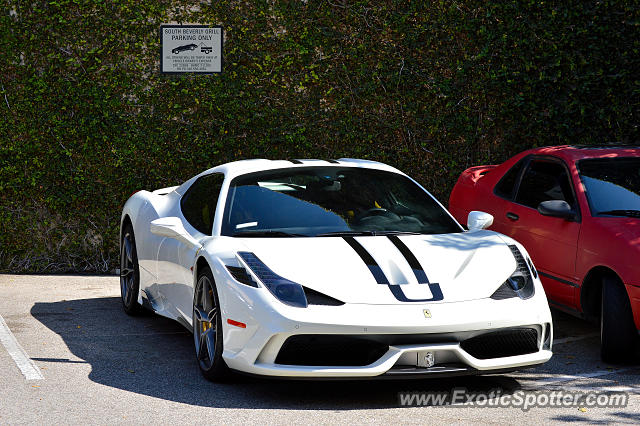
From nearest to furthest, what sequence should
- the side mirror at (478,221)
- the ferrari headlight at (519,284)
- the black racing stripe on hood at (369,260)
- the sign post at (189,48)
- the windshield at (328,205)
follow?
the black racing stripe on hood at (369,260), the ferrari headlight at (519,284), the windshield at (328,205), the side mirror at (478,221), the sign post at (189,48)

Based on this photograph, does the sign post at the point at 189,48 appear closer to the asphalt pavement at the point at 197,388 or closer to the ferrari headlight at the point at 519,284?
the asphalt pavement at the point at 197,388

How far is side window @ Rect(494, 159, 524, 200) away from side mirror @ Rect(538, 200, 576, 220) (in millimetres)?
1044

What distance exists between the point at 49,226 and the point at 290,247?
550 cm

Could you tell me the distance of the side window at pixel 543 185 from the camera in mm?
7773

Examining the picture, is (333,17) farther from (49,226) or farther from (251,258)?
(251,258)

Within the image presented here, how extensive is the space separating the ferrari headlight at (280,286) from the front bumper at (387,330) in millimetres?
65

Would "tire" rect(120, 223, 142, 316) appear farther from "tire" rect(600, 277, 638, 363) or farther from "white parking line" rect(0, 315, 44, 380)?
"tire" rect(600, 277, 638, 363)

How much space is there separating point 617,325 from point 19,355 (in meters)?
4.11

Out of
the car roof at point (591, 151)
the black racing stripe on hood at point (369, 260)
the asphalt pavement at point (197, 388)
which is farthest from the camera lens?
the car roof at point (591, 151)

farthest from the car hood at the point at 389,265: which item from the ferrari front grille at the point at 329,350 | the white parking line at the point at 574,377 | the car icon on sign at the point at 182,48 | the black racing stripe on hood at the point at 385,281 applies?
the car icon on sign at the point at 182,48

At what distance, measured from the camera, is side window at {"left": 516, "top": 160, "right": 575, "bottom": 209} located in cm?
777

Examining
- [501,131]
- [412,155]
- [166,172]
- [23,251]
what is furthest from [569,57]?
[23,251]

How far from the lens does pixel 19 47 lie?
10445 millimetres

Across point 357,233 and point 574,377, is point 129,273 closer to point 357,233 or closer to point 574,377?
point 357,233
